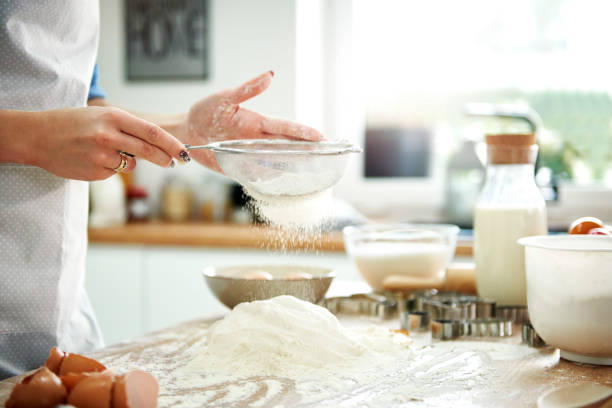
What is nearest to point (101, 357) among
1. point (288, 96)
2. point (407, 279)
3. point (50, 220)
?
point (50, 220)

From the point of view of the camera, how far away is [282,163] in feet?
3.51

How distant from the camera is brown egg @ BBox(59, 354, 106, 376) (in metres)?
A: 0.73

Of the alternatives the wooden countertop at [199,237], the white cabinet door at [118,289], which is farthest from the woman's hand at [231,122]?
the white cabinet door at [118,289]

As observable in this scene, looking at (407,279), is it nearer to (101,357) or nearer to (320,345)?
(320,345)

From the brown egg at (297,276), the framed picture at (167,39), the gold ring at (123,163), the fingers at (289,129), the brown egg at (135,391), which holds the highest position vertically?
the framed picture at (167,39)

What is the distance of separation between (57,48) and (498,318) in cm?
84

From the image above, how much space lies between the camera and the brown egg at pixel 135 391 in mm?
643

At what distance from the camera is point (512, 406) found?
0.72 metres

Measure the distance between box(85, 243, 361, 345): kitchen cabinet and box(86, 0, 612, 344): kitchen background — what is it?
0.82ft

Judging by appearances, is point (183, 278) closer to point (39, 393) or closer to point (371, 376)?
point (371, 376)

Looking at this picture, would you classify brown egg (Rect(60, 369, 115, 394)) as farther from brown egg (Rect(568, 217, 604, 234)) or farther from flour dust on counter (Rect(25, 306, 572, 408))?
brown egg (Rect(568, 217, 604, 234))

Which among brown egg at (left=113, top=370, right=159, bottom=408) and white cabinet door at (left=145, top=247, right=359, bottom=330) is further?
white cabinet door at (left=145, top=247, right=359, bottom=330)

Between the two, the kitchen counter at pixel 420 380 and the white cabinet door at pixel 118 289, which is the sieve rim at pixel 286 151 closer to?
the kitchen counter at pixel 420 380

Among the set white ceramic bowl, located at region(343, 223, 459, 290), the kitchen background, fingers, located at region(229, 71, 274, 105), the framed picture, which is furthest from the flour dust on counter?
the framed picture
